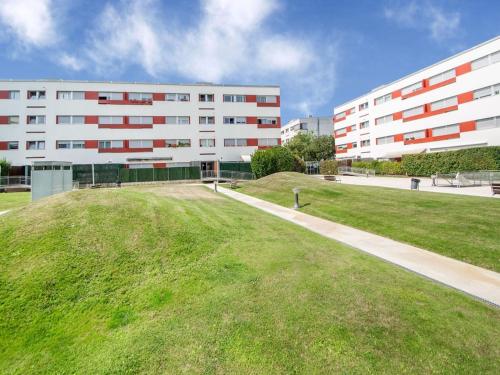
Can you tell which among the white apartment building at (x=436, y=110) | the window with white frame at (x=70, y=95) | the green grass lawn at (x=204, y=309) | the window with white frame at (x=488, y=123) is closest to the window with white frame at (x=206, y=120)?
the window with white frame at (x=70, y=95)

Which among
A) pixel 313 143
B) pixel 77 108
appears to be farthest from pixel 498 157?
pixel 77 108

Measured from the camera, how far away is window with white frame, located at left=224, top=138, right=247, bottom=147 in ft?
144

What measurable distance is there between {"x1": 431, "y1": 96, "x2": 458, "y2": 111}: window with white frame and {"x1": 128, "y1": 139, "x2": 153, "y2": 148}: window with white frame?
140 feet

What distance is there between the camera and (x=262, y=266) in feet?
19.3

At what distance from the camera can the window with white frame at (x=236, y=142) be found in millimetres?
43875

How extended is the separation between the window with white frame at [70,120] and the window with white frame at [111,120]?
8.63 ft

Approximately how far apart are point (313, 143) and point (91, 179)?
5221cm

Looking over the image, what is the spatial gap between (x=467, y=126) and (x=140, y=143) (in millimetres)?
45375

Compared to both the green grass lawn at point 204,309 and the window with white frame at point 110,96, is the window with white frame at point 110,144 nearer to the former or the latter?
the window with white frame at point 110,96

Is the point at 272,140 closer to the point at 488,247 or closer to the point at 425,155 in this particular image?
the point at 425,155

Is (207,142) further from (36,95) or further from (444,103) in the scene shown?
(444,103)

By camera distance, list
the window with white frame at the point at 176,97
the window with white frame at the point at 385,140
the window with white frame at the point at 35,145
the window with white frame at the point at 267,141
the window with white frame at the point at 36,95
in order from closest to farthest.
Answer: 1. the window with white frame at the point at 35,145
2. the window with white frame at the point at 36,95
3. the window with white frame at the point at 176,97
4. the window with white frame at the point at 267,141
5. the window with white frame at the point at 385,140

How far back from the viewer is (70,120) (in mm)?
39375

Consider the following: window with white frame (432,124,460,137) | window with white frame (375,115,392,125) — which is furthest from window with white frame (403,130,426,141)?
window with white frame (375,115,392,125)
